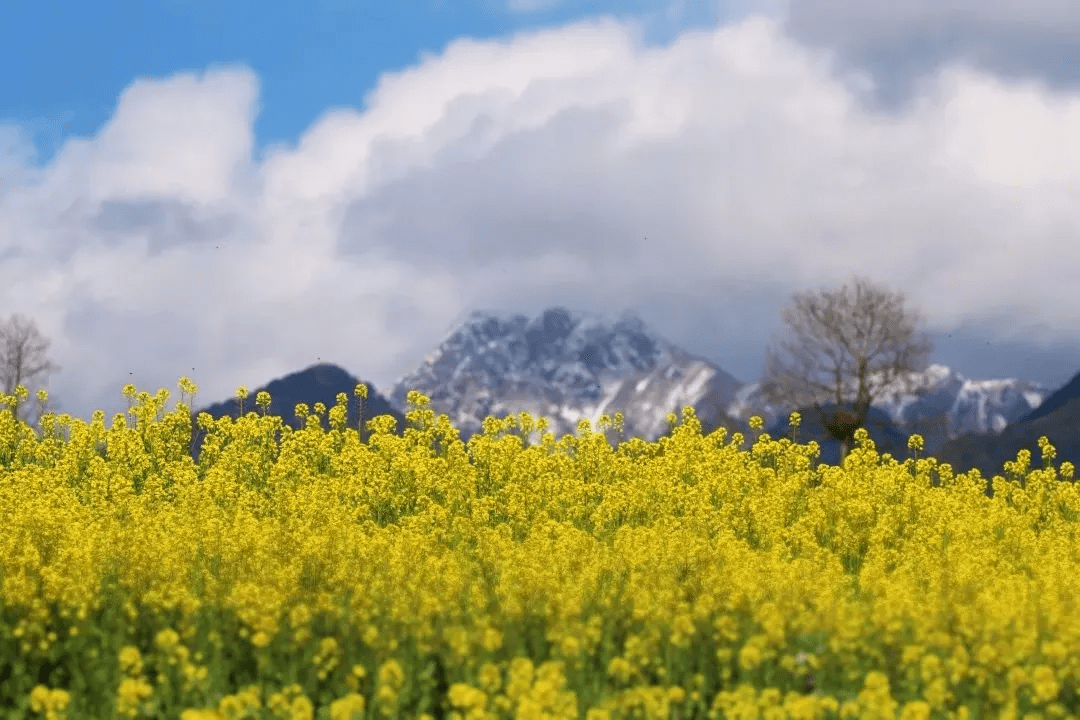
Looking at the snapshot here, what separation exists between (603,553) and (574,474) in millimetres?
6408

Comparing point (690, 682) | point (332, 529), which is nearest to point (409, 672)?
point (690, 682)

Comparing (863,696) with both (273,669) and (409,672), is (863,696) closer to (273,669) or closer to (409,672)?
(409,672)

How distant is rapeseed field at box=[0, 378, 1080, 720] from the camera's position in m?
9.84

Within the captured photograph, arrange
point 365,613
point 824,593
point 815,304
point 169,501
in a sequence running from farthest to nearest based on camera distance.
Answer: point 815,304, point 169,501, point 824,593, point 365,613

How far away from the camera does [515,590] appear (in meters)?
12.2

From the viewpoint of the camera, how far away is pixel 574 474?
20531 mm

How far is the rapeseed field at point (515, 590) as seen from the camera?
9.84 m

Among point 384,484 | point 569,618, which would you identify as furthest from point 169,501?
point 569,618

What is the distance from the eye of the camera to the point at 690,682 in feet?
33.3

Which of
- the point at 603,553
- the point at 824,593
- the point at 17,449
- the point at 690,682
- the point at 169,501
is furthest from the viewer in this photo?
the point at 17,449

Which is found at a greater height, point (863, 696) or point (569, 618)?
point (569, 618)

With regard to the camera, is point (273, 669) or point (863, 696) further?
point (273, 669)

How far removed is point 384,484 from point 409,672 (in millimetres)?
8962

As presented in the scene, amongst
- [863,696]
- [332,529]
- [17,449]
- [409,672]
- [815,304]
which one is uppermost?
[815,304]
